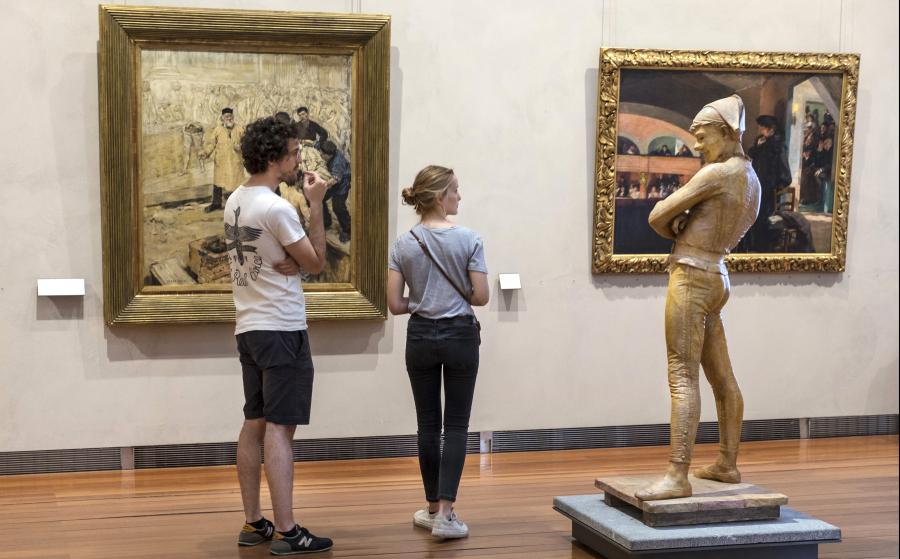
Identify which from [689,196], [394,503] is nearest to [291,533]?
[394,503]

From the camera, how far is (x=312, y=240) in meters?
5.34

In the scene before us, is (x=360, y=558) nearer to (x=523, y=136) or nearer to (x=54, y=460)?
(x=54, y=460)

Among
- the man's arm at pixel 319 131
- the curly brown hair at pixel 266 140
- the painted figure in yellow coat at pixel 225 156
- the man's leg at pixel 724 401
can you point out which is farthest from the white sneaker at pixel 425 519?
the man's arm at pixel 319 131

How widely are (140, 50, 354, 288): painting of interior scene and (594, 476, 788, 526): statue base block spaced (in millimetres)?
3027

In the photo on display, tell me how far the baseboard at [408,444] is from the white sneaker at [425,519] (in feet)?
5.65

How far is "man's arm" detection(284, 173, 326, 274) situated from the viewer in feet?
17.0

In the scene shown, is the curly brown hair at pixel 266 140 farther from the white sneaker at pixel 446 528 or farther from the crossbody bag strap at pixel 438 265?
the white sneaker at pixel 446 528

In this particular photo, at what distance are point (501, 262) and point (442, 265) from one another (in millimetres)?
2321

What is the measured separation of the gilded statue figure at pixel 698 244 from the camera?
5.28 meters

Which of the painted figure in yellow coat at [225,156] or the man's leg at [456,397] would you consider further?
the painted figure in yellow coat at [225,156]

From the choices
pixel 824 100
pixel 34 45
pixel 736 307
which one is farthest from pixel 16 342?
pixel 824 100

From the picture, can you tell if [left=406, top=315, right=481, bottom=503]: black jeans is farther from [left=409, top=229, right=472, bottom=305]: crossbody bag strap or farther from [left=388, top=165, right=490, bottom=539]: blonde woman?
[left=409, top=229, right=472, bottom=305]: crossbody bag strap

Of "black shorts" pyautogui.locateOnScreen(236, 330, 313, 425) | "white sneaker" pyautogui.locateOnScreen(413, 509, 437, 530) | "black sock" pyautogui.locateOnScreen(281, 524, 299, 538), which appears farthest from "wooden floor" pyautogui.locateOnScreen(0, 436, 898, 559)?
"black shorts" pyautogui.locateOnScreen(236, 330, 313, 425)

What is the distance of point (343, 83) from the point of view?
736 cm
